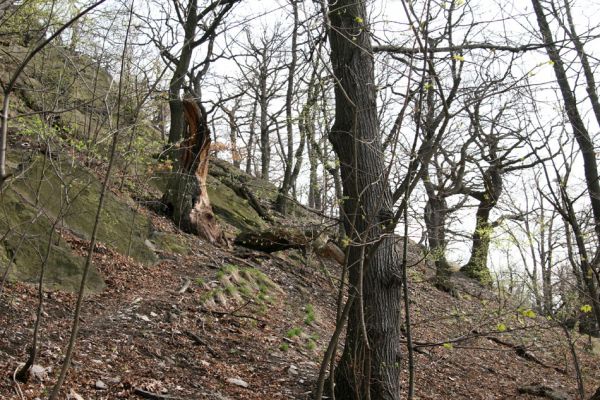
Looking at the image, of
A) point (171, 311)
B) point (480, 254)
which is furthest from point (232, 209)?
point (480, 254)

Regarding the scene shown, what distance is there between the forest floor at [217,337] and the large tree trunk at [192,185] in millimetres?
423

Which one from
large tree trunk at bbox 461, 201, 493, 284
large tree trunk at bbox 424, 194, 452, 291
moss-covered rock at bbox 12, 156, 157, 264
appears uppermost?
large tree trunk at bbox 461, 201, 493, 284

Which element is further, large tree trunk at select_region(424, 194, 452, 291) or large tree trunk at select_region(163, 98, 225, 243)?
large tree trunk at select_region(163, 98, 225, 243)

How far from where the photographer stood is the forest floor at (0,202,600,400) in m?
4.50

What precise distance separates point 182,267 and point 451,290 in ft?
26.1

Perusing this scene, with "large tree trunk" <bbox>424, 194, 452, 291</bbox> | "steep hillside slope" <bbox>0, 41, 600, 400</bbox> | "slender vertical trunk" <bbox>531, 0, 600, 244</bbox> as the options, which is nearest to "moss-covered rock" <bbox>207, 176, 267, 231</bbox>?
"steep hillside slope" <bbox>0, 41, 600, 400</bbox>

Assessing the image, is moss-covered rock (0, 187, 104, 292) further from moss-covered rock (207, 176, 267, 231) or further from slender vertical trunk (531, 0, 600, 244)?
slender vertical trunk (531, 0, 600, 244)

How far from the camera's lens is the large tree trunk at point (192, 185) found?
9.85 meters

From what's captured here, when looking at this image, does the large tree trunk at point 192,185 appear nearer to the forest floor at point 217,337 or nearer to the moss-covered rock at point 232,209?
the forest floor at point 217,337

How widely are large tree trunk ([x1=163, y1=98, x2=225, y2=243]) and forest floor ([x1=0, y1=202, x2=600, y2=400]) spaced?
42 centimetres

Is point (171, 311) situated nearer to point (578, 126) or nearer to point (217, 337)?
point (217, 337)

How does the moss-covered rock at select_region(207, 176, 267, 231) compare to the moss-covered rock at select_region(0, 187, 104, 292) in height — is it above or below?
above

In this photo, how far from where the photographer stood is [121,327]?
561 centimetres

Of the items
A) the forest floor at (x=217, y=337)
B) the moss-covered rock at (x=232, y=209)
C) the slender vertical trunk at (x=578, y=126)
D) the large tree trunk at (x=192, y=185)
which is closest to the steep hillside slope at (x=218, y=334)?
the forest floor at (x=217, y=337)
